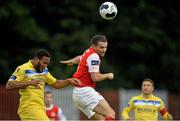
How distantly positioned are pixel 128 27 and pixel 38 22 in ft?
13.7

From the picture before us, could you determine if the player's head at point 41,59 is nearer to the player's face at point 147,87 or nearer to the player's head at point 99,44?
the player's head at point 99,44

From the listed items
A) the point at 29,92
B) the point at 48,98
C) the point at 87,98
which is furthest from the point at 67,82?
the point at 48,98

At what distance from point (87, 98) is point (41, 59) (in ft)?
4.17

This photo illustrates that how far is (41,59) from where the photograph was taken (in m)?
11.4

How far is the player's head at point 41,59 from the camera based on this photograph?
11.3 metres

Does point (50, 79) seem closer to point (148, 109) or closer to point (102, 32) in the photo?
point (148, 109)

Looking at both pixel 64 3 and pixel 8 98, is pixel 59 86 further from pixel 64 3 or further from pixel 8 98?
pixel 64 3

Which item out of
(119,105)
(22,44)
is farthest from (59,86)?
(22,44)

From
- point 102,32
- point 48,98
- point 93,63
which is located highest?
point 102,32

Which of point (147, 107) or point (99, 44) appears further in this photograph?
point (147, 107)

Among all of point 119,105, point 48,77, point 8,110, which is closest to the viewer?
point 48,77

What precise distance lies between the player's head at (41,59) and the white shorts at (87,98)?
100cm

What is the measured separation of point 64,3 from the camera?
96.6ft

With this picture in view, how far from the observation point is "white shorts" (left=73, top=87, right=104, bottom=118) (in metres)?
12.0
